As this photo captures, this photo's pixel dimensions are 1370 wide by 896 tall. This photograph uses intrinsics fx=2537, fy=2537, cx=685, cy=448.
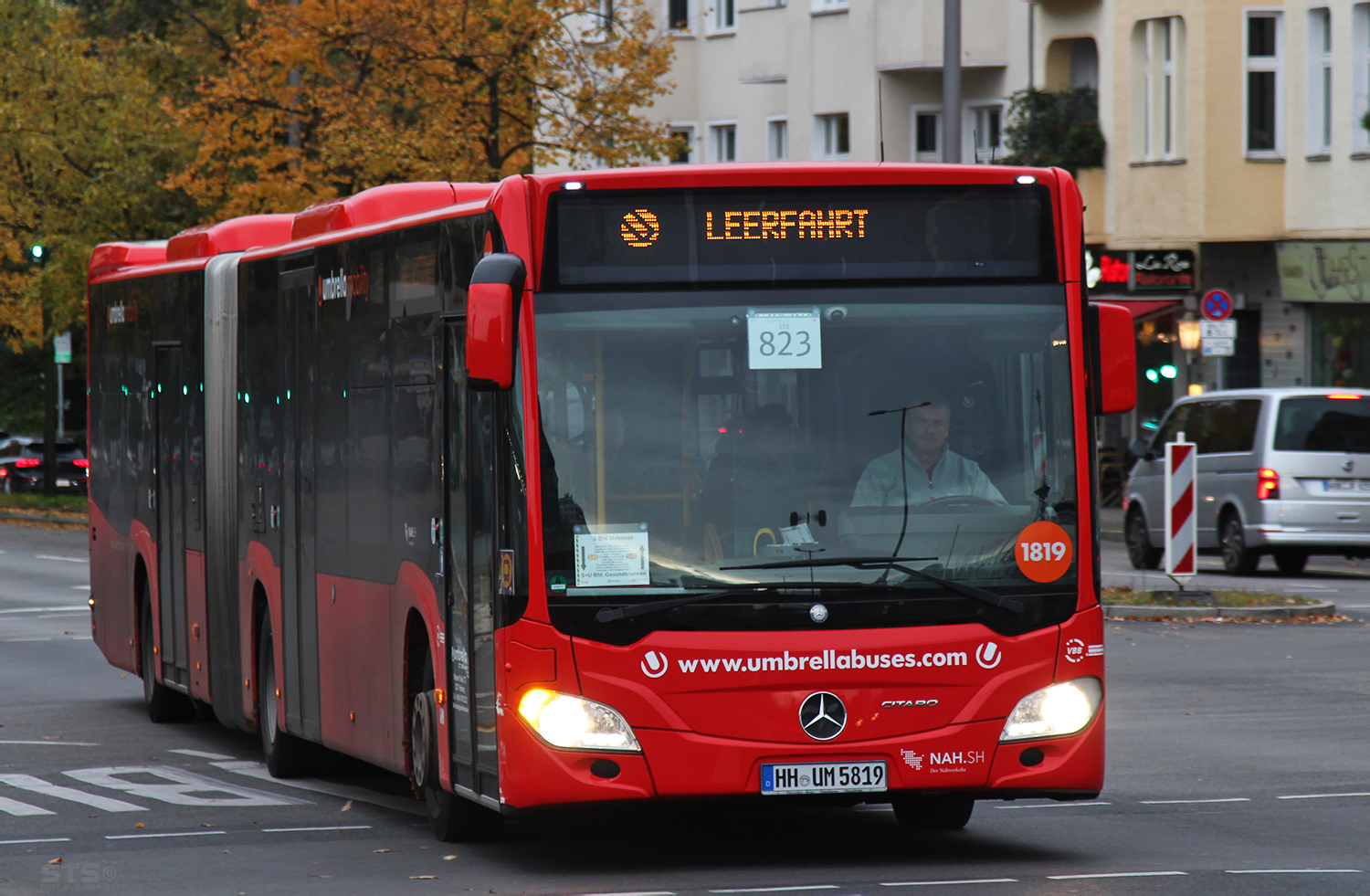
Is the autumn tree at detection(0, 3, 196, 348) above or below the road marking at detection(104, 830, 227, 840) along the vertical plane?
above

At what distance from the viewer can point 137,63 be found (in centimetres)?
4884

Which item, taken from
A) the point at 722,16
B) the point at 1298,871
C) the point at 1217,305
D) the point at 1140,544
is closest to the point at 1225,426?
the point at 1140,544

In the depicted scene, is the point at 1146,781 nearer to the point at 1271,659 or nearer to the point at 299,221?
the point at 299,221

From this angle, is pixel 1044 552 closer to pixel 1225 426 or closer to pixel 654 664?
pixel 654 664

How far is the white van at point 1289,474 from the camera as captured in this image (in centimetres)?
2708

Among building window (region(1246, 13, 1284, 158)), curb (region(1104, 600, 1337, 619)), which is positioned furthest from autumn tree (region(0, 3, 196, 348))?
curb (region(1104, 600, 1337, 619))

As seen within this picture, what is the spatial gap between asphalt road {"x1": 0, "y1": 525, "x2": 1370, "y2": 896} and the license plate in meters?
0.26

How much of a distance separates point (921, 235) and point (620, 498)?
4.97 feet

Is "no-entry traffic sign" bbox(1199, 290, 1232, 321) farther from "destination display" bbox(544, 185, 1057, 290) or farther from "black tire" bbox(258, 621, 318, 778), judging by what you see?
"destination display" bbox(544, 185, 1057, 290)

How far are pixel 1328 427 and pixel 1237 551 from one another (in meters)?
1.68

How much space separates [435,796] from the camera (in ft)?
34.5

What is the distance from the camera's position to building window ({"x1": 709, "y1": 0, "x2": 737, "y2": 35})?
4975 cm

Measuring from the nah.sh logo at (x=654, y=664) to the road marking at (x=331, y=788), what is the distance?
9.41 ft

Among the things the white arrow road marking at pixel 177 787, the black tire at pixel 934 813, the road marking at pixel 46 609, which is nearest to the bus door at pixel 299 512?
the white arrow road marking at pixel 177 787
